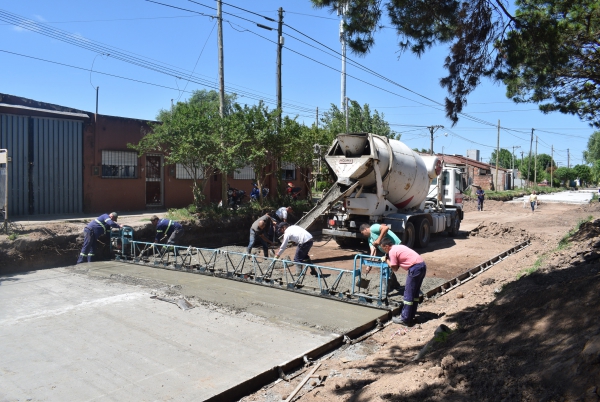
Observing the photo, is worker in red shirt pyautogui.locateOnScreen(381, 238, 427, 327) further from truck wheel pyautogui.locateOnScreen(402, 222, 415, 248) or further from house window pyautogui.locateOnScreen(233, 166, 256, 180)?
house window pyautogui.locateOnScreen(233, 166, 256, 180)

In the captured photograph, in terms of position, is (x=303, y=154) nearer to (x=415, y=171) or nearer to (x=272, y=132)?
(x=272, y=132)

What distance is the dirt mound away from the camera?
18.1 metres

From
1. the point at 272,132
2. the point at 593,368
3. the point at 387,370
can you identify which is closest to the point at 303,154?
the point at 272,132

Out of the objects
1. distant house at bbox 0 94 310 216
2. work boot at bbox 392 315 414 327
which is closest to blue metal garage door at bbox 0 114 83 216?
distant house at bbox 0 94 310 216

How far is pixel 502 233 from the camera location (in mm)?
18844

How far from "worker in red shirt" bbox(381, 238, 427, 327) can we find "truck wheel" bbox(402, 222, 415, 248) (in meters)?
6.42

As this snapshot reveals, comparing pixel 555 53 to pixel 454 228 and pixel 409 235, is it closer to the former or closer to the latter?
pixel 409 235

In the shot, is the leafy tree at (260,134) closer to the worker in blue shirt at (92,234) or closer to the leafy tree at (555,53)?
the worker in blue shirt at (92,234)

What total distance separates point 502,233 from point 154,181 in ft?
48.0

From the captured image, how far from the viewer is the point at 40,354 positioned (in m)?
5.88

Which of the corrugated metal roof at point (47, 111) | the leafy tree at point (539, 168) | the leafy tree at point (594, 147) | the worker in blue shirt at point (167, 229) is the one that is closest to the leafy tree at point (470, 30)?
the worker in blue shirt at point (167, 229)

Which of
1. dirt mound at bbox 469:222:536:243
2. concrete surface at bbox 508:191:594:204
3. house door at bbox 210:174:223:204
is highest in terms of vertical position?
house door at bbox 210:174:223:204

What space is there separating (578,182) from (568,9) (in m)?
93.1

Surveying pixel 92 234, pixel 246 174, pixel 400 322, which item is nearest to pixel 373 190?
pixel 400 322
